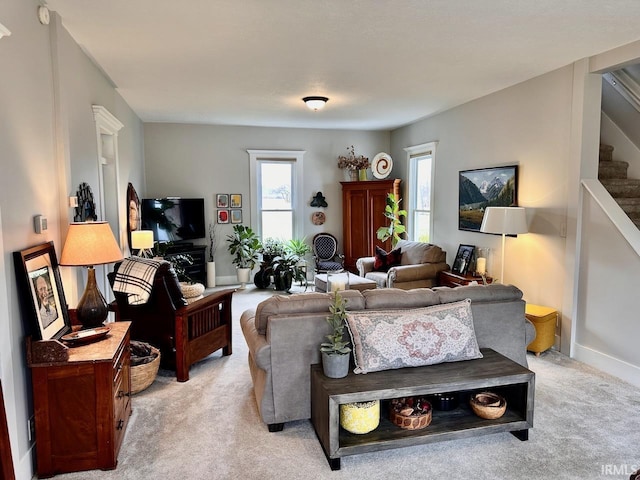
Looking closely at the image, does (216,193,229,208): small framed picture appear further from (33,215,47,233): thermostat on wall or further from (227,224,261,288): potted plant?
(33,215,47,233): thermostat on wall

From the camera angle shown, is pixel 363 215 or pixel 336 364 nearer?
pixel 336 364

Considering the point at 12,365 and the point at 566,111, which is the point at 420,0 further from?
the point at 12,365

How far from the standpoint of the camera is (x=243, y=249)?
743 cm

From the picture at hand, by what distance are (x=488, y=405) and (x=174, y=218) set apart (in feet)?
18.0

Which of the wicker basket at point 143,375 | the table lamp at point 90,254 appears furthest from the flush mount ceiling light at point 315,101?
the wicker basket at point 143,375

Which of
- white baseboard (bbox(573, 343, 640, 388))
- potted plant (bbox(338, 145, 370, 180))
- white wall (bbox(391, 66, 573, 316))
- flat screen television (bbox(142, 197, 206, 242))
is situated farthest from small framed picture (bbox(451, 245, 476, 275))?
flat screen television (bbox(142, 197, 206, 242))

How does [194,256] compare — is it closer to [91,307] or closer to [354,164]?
[354,164]

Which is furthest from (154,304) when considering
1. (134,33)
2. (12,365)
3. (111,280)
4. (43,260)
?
(134,33)

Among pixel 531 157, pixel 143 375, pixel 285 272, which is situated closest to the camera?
pixel 143 375

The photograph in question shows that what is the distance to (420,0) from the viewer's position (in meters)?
2.67

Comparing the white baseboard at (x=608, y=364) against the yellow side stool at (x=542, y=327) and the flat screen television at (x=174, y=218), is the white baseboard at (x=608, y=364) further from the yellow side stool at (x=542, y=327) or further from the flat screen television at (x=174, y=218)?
the flat screen television at (x=174, y=218)

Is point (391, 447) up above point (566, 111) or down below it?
below

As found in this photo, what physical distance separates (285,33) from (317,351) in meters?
2.23

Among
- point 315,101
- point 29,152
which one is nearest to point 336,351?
point 29,152
